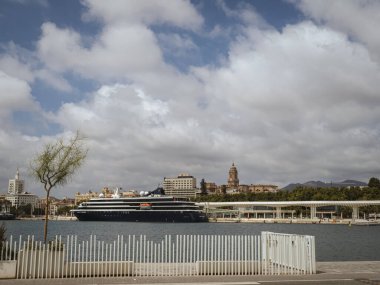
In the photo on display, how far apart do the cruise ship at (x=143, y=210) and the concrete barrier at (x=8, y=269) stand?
106156 mm

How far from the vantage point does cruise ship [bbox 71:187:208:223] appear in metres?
119

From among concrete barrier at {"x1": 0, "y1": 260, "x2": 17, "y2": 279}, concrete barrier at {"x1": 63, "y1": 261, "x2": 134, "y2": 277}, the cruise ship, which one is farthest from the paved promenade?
the cruise ship

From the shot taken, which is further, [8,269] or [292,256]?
[292,256]

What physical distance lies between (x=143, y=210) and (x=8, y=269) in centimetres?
10711

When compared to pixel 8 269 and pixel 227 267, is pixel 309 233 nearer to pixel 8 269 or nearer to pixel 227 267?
pixel 227 267

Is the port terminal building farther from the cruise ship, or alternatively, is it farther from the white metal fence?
the white metal fence

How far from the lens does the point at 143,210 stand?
391 ft

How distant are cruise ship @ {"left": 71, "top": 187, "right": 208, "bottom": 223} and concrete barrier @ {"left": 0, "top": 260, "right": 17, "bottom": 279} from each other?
4179 inches

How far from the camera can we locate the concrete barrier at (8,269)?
43.6ft

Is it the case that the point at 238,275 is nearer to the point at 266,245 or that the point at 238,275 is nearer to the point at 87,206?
the point at 266,245

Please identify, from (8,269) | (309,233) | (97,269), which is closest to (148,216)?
(309,233)

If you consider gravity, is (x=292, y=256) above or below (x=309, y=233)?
above

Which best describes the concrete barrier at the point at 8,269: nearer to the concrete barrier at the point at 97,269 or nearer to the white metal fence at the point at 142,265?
the white metal fence at the point at 142,265

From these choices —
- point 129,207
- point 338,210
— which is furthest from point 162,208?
point 338,210
